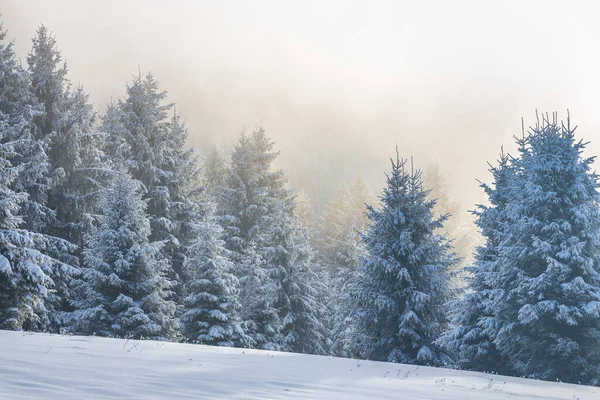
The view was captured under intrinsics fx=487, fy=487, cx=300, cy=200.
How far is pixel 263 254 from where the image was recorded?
31.6 metres

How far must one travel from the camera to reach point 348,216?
180 ft

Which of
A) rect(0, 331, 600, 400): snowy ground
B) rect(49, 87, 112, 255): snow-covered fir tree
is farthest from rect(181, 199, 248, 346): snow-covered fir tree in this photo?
rect(0, 331, 600, 400): snowy ground

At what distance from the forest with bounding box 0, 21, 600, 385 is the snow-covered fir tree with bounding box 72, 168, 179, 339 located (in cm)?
8

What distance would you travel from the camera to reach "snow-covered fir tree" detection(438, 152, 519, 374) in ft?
65.7

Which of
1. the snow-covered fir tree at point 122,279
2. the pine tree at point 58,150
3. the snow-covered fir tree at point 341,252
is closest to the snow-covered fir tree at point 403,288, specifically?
the snow-covered fir tree at point 341,252

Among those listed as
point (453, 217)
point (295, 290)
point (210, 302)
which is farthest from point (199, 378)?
point (453, 217)

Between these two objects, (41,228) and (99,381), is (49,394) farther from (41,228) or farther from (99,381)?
(41,228)

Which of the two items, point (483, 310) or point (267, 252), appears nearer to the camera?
point (483, 310)

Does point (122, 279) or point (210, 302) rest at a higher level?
point (122, 279)

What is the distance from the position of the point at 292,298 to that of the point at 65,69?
18729 mm

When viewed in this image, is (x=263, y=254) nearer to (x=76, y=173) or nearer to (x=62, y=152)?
(x=76, y=173)

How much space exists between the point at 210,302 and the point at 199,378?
17503 millimetres

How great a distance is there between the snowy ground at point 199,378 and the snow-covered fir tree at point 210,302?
12.3 metres

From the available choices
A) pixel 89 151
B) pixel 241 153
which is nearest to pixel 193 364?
pixel 89 151
